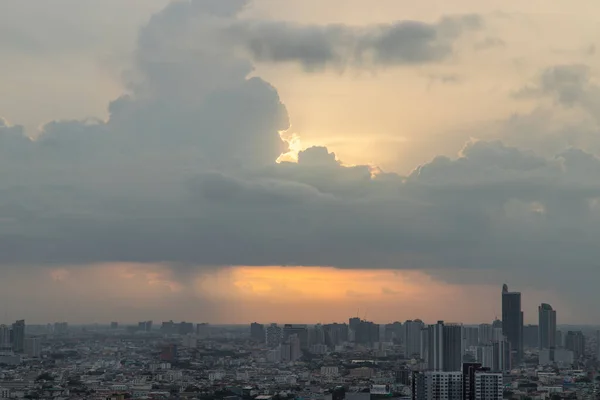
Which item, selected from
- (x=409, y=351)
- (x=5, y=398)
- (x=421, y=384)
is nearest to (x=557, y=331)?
(x=409, y=351)

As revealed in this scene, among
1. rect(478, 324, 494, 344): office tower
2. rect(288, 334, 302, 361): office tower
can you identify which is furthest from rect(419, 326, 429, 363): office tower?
rect(288, 334, 302, 361): office tower

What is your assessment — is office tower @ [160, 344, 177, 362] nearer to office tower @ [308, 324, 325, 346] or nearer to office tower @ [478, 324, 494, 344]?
office tower @ [308, 324, 325, 346]

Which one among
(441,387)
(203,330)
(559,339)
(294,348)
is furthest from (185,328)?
(441,387)

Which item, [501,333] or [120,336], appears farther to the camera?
[120,336]

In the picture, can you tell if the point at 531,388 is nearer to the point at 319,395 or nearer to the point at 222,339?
the point at 319,395

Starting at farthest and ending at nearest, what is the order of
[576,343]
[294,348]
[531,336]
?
[531,336], [576,343], [294,348]

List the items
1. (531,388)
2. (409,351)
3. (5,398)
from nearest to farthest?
(5,398)
(531,388)
(409,351)

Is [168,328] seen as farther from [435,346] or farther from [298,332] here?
[435,346]
